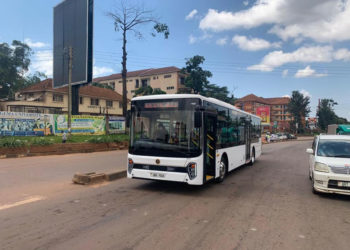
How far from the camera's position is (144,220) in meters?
5.33

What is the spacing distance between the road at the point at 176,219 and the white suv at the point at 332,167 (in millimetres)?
383

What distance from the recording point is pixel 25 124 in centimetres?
2236

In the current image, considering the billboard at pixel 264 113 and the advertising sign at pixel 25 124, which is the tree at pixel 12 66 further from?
the billboard at pixel 264 113

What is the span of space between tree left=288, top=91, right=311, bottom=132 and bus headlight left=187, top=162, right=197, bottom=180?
92727 mm

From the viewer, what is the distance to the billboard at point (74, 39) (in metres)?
30.9

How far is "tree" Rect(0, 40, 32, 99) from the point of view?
157ft

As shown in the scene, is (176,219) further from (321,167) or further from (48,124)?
(48,124)

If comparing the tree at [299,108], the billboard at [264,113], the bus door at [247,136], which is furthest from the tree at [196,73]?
the tree at [299,108]

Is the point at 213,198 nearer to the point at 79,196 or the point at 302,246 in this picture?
the point at 302,246

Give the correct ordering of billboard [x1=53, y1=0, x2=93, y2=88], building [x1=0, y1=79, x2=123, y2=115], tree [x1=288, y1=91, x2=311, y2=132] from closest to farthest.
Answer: billboard [x1=53, y1=0, x2=93, y2=88], building [x1=0, y1=79, x2=123, y2=115], tree [x1=288, y1=91, x2=311, y2=132]

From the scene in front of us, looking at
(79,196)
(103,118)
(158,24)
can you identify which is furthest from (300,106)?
(79,196)

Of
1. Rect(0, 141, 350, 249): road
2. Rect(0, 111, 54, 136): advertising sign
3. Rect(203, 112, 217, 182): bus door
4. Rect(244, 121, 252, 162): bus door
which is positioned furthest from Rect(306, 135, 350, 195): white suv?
Rect(0, 111, 54, 136): advertising sign

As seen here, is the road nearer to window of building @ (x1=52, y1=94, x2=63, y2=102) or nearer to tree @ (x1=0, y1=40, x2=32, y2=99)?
window of building @ (x1=52, y1=94, x2=63, y2=102)

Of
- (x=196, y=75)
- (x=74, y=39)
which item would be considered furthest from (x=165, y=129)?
(x=196, y=75)
